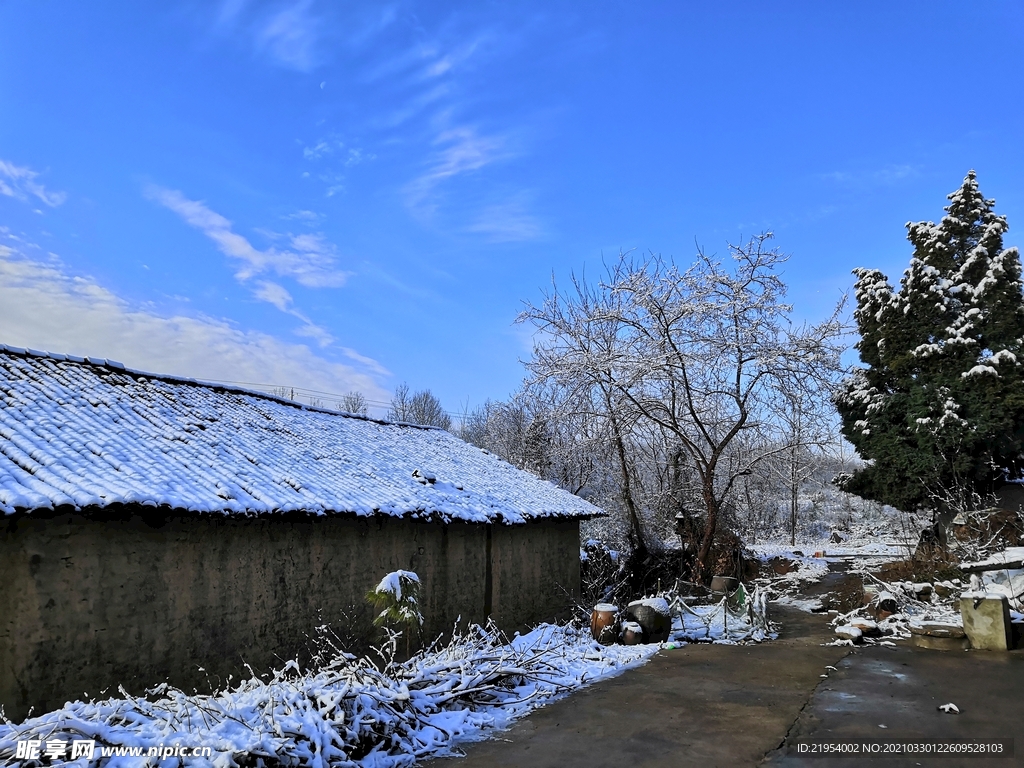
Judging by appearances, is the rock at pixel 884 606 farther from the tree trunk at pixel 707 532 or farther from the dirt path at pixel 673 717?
the tree trunk at pixel 707 532

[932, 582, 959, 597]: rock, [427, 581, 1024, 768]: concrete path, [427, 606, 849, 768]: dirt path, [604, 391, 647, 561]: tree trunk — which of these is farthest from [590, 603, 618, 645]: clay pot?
A: [604, 391, 647, 561]: tree trunk

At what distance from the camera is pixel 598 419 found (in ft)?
66.4

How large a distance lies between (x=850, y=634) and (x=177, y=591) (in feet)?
33.0

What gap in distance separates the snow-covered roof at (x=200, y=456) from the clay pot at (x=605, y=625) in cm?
251

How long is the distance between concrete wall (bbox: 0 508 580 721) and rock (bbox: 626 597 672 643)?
11.3 ft

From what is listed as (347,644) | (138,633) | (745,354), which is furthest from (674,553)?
(138,633)

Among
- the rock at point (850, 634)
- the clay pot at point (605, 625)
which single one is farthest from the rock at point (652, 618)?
the rock at point (850, 634)

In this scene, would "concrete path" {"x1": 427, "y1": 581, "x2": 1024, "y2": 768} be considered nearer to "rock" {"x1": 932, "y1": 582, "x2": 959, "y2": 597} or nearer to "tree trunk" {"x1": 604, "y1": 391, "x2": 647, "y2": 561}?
"rock" {"x1": 932, "y1": 582, "x2": 959, "y2": 597}

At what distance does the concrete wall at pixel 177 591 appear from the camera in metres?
6.77

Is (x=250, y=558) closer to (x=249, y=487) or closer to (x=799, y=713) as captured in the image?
(x=249, y=487)

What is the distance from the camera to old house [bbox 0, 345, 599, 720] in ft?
22.7

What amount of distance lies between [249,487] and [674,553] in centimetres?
1507

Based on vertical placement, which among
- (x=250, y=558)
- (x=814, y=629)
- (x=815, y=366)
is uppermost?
(x=815, y=366)

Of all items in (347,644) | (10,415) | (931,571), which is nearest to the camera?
(10,415)
